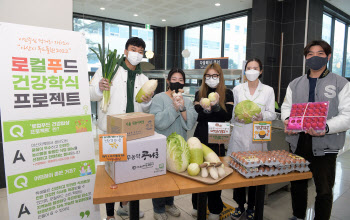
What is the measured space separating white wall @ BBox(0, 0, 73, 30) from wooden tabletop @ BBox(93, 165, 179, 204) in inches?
66.1

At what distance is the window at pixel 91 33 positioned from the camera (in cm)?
903

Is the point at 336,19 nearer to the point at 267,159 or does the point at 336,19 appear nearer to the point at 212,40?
the point at 212,40

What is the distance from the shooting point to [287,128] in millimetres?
1935

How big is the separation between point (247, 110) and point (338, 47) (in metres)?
7.65

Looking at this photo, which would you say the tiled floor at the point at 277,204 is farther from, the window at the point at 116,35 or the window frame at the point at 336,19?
the window at the point at 116,35

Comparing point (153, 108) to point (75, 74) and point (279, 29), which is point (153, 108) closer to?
point (75, 74)

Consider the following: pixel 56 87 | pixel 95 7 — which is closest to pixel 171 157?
pixel 56 87

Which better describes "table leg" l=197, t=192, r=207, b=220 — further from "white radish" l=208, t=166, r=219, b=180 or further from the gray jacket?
the gray jacket

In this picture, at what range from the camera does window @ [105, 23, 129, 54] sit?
9641 millimetres

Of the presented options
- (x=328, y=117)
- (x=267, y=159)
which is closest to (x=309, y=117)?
(x=328, y=117)

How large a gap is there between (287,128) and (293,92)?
461mm

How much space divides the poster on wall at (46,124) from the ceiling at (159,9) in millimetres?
5829

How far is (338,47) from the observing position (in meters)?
7.85

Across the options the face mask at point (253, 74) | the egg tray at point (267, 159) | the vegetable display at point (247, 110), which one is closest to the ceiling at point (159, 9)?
the face mask at point (253, 74)
